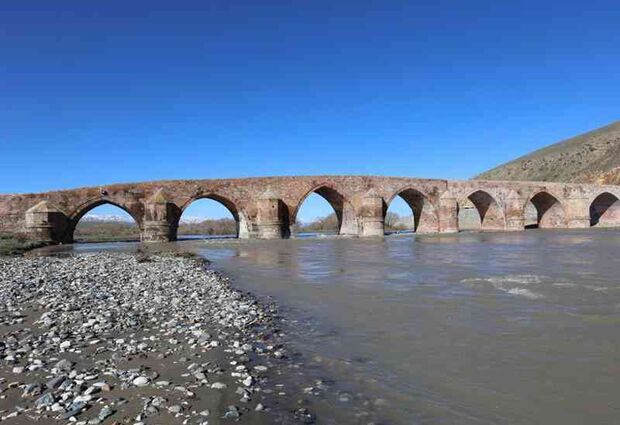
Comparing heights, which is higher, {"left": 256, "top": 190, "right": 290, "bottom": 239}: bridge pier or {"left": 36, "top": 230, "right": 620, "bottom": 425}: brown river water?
{"left": 256, "top": 190, "right": 290, "bottom": 239}: bridge pier

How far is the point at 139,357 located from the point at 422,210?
43563 millimetres

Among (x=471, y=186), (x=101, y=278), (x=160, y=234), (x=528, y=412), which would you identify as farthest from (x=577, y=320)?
(x=471, y=186)

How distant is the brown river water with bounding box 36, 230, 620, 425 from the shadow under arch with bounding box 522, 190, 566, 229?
45.2 metres

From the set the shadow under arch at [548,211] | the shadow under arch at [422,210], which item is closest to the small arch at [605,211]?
the shadow under arch at [548,211]

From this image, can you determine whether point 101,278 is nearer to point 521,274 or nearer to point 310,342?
point 310,342

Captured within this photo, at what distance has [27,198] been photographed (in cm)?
3516

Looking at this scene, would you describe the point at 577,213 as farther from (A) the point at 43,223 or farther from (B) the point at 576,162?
(A) the point at 43,223

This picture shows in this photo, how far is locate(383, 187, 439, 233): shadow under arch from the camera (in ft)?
153

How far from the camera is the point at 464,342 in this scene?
6750 millimetres

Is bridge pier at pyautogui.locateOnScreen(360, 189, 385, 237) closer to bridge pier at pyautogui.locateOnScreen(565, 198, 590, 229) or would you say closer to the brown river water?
bridge pier at pyautogui.locateOnScreen(565, 198, 590, 229)

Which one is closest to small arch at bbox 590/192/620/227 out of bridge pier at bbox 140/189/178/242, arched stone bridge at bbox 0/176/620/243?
arched stone bridge at bbox 0/176/620/243

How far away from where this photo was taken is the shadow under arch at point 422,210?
1839 inches

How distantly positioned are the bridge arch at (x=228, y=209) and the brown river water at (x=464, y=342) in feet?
85.8

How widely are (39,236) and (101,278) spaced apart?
24309 millimetres
